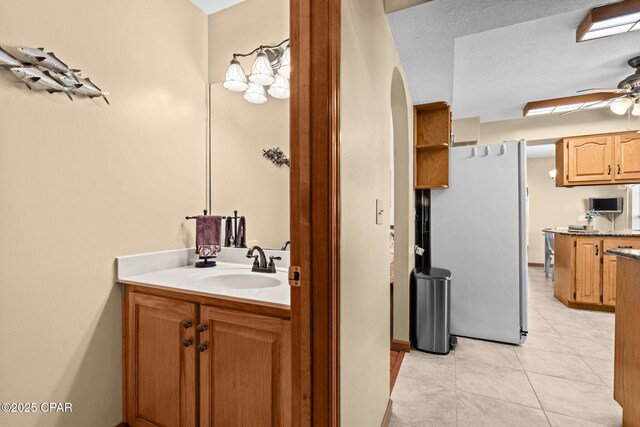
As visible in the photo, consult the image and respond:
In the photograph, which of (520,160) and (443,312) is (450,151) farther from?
(443,312)

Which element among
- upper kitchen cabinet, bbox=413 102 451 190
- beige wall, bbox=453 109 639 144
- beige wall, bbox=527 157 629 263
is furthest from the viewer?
beige wall, bbox=527 157 629 263

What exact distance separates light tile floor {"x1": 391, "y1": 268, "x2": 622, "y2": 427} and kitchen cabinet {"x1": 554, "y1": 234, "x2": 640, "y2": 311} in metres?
0.82

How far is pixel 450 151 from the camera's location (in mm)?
3018

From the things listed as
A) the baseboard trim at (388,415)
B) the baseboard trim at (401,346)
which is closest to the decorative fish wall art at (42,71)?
the baseboard trim at (388,415)

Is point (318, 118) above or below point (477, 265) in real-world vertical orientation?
above

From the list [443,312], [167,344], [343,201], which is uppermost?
[343,201]

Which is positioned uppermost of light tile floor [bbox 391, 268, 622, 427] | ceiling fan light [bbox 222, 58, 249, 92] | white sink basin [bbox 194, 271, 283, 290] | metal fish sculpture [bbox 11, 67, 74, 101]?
ceiling fan light [bbox 222, 58, 249, 92]

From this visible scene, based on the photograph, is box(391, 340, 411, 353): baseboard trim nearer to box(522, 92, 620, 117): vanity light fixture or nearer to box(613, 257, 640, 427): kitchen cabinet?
box(613, 257, 640, 427): kitchen cabinet

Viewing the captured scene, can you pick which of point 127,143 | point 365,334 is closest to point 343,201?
point 365,334

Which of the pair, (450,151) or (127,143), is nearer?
(127,143)

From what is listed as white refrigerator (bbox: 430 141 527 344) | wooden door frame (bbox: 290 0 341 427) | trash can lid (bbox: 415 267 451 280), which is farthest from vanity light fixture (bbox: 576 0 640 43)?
wooden door frame (bbox: 290 0 341 427)

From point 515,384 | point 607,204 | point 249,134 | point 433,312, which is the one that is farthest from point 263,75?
point 607,204

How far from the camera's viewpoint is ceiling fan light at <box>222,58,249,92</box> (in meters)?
2.05

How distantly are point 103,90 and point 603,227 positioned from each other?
8025 millimetres
